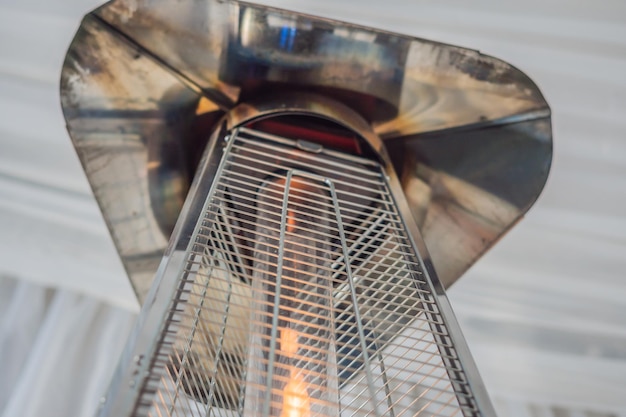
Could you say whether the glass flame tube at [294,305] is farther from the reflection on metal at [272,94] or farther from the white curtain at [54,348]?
the white curtain at [54,348]

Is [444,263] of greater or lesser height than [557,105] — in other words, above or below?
below

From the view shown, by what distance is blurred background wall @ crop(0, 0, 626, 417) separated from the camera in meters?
0.80

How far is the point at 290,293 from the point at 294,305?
0.01 metres

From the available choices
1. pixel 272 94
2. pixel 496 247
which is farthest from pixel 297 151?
pixel 496 247

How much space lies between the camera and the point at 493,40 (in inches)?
31.9

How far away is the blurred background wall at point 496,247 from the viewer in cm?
80

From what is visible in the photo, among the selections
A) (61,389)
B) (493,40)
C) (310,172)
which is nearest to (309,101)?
(310,172)

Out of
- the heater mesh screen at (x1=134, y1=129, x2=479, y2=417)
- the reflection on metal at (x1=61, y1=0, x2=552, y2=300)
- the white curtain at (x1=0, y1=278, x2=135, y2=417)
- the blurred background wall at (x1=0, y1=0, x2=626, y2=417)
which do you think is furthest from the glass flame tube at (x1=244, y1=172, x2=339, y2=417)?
the white curtain at (x1=0, y1=278, x2=135, y2=417)

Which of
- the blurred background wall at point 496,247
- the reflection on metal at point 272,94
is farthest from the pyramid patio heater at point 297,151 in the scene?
the blurred background wall at point 496,247

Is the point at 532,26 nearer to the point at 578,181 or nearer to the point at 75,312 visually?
the point at 578,181

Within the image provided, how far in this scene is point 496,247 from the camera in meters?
0.97

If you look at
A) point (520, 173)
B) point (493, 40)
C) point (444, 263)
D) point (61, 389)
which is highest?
point (493, 40)

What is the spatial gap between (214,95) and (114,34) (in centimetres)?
11

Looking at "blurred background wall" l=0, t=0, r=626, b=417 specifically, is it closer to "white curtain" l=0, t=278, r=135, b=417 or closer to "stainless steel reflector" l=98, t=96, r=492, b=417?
"white curtain" l=0, t=278, r=135, b=417
